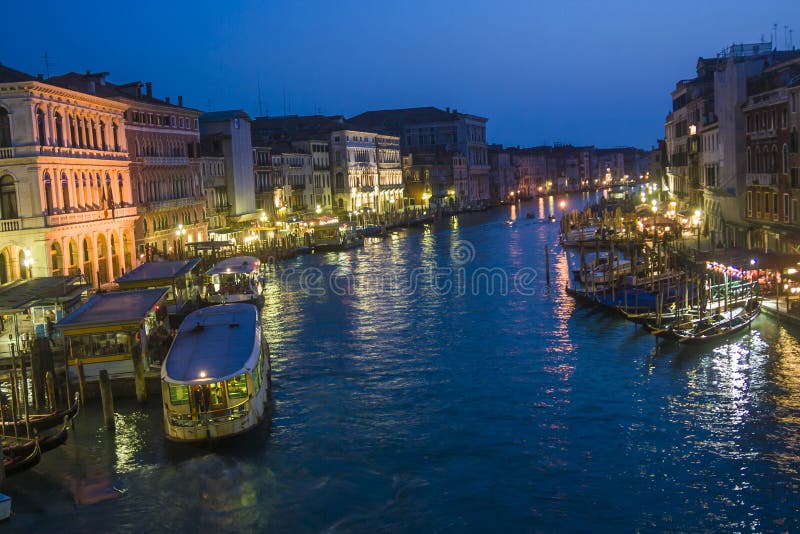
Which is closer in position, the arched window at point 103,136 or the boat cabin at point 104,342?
the boat cabin at point 104,342

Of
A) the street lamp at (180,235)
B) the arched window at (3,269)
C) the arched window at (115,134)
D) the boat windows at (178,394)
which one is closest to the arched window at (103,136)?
the arched window at (115,134)

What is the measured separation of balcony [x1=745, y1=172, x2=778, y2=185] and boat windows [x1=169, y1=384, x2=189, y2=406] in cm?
2001

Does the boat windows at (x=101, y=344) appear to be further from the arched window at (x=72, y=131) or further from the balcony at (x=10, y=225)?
the arched window at (x=72, y=131)

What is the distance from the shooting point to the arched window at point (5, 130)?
25.5m

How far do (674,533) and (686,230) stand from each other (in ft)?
108

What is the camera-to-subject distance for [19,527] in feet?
40.0

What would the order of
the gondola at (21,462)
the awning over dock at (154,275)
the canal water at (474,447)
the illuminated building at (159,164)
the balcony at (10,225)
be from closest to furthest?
the canal water at (474,447) < the gondola at (21,462) < the awning over dock at (154,275) < the balcony at (10,225) < the illuminated building at (159,164)

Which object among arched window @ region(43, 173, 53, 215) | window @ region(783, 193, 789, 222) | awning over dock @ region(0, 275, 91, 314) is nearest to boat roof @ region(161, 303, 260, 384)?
awning over dock @ region(0, 275, 91, 314)

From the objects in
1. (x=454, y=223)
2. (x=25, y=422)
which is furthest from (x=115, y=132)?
(x=454, y=223)

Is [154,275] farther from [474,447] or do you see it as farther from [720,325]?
[720,325]

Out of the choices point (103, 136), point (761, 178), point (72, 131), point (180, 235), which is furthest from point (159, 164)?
point (761, 178)

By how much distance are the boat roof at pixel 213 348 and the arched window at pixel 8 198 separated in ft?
30.3

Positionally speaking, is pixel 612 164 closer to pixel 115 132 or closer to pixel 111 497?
pixel 115 132

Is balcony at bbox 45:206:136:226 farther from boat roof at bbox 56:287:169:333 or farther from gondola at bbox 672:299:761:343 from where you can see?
gondola at bbox 672:299:761:343
